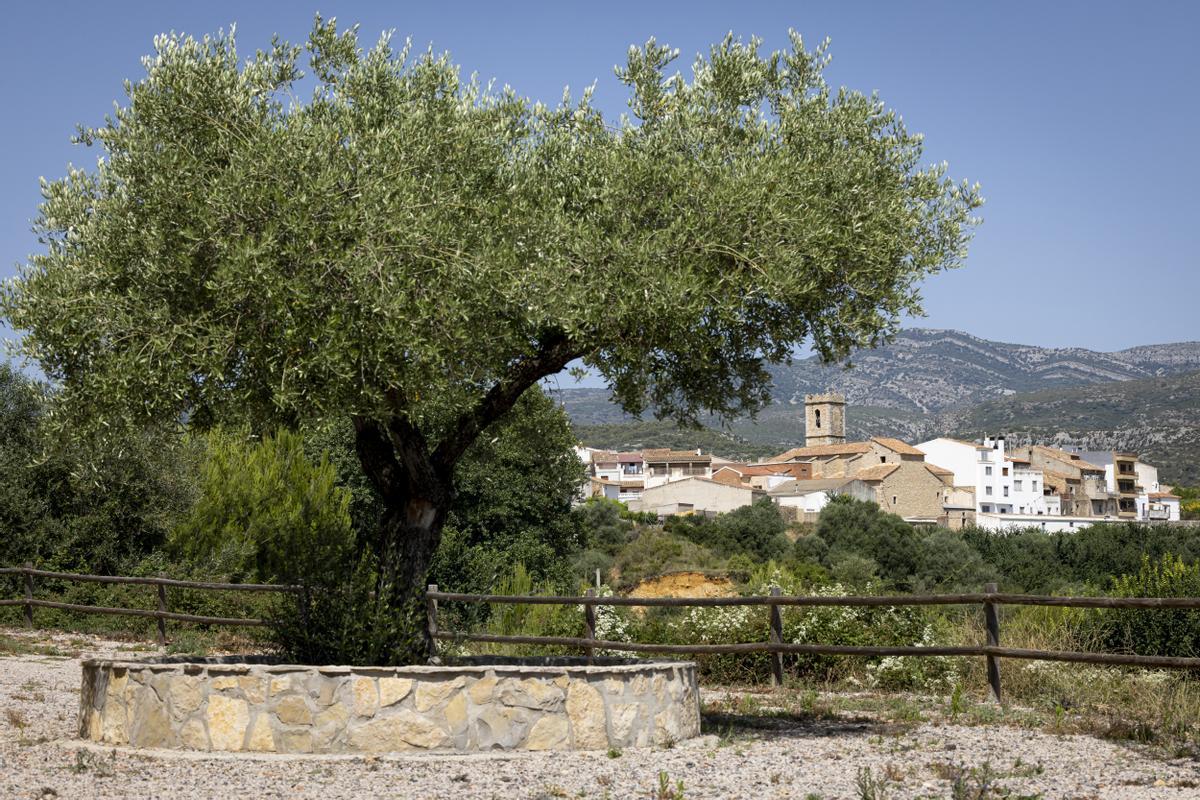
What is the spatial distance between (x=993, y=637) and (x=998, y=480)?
124415mm

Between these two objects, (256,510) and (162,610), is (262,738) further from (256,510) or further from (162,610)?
(256,510)

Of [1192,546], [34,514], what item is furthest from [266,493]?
[1192,546]

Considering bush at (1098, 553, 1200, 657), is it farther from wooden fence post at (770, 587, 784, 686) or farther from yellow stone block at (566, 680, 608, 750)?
yellow stone block at (566, 680, 608, 750)

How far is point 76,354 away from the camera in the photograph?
10.6 meters

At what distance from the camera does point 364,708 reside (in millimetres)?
9789

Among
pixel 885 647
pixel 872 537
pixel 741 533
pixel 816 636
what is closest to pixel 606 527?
pixel 741 533

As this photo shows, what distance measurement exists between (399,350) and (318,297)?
82cm

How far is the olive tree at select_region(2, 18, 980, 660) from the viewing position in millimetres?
9828

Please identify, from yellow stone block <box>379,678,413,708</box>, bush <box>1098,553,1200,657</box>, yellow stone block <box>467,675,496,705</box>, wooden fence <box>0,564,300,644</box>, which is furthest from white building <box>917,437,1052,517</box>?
yellow stone block <box>379,678,413,708</box>

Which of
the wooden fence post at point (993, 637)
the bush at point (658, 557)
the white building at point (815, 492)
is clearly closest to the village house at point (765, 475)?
the white building at point (815, 492)

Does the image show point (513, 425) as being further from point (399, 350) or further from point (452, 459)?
point (399, 350)

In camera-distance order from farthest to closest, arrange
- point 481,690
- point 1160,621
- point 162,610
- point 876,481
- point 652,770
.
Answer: point 876,481, point 162,610, point 1160,621, point 481,690, point 652,770

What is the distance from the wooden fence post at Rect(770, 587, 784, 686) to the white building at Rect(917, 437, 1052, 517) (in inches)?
4738

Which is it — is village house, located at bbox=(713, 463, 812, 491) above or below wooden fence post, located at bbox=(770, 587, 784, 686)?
above
